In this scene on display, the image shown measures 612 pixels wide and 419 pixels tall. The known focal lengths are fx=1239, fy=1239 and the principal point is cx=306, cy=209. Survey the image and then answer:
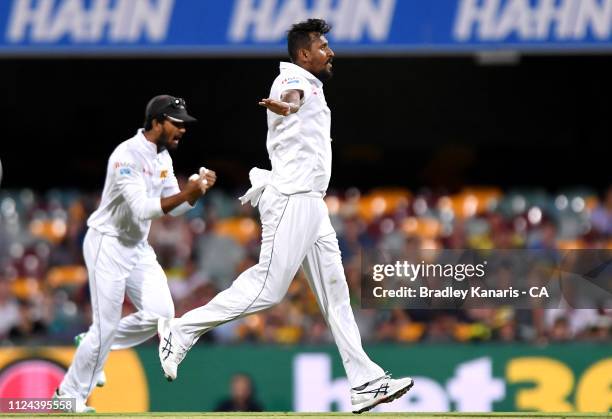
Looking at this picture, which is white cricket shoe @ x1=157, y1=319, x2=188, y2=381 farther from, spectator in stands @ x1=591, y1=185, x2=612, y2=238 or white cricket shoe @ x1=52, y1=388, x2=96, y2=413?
spectator in stands @ x1=591, y1=185, x2=612, y2=238

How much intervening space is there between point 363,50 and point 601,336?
391 centimetres

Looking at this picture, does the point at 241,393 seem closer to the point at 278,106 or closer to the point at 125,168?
the point at 125,168

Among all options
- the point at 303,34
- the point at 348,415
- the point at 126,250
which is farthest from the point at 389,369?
the point at 303,34

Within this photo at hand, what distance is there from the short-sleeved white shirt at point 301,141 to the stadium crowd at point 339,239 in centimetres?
475

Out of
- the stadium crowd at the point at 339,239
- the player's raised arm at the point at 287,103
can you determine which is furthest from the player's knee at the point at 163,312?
the stadium crowd at the point at 339,239

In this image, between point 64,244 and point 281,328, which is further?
point 64,244

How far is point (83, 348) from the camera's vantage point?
289 inches

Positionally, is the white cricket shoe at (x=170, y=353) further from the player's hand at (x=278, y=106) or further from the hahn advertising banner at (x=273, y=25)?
the hahn advertising banner at (x=273, y=25)

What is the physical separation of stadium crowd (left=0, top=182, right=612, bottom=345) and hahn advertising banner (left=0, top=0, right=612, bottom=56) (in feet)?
6.41

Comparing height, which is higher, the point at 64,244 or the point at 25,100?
the point at 25,100

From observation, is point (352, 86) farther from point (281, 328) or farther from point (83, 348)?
point (83, 348)

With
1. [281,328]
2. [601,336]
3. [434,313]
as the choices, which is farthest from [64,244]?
[601,336]

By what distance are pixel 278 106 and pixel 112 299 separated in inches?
77.1

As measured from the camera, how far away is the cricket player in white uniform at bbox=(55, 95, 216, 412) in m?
7.32
